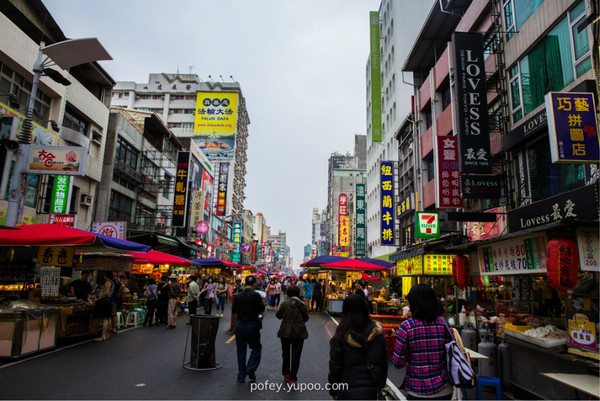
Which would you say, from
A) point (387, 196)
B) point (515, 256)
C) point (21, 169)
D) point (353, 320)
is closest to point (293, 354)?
point (353, 320)

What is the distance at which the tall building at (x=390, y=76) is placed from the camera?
122 feet

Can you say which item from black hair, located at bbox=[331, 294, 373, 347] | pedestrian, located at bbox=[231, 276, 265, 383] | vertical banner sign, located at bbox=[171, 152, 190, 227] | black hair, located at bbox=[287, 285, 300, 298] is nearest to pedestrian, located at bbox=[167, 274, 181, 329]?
pedestrian, located at bbox=[231, 276, 265, 383]

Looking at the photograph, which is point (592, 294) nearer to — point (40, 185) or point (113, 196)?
point (40, 185)

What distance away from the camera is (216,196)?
190 ft

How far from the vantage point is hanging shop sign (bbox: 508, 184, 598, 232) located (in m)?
9.14

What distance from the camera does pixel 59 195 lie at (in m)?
18.9

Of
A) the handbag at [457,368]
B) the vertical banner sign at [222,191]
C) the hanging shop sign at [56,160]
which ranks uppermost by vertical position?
the vertical banner sign at [222,191]

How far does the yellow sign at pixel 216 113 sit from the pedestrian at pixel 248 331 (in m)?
58.1

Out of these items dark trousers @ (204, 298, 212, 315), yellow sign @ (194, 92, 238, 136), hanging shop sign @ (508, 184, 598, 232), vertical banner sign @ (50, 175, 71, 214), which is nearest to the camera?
hanging shop sign @ (508, 184, 598, 232)

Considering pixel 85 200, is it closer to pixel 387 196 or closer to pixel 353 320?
pixel 387 196

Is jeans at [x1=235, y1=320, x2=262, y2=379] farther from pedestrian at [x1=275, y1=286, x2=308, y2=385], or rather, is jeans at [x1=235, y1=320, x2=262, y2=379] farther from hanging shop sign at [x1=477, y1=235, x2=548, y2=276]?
hanging shop sign at [x1=477, y1=235, x2=548, y2=276]

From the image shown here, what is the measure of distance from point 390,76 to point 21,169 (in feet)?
117

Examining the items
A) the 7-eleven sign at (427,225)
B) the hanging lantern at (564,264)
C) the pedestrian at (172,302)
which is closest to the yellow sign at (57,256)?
the pedestrian at (172,302)

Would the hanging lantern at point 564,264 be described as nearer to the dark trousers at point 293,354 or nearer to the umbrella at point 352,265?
the dark trousers at point 293,354
